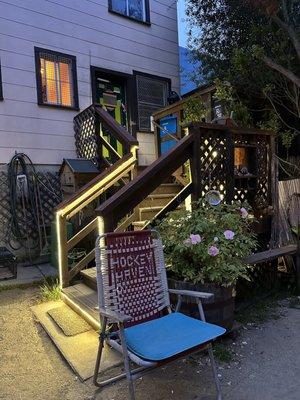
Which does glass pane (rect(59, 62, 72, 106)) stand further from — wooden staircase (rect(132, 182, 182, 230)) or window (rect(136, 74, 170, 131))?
wooden staircase (rect(132, 182, 182, 230))

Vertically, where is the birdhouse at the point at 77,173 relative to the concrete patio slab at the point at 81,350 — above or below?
above

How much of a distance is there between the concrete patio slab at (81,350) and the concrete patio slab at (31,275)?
1.18m

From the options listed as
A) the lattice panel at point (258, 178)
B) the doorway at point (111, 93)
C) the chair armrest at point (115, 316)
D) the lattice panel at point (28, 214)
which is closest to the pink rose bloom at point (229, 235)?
the chair armrest at point (115, 316)

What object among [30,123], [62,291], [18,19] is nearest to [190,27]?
[18,19]

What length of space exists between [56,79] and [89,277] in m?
4.32

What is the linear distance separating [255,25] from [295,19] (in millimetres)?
707

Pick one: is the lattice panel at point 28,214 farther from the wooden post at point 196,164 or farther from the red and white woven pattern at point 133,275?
the red and white woven pattern at point 133,275

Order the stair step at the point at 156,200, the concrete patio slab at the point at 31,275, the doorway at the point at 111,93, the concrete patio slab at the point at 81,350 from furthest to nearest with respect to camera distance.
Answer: the doorway at the point at 111,93
the stair step at the point at 156,200
the concrete patio slab at the point at 31,275
the concrete patio slab at the point at 81,350

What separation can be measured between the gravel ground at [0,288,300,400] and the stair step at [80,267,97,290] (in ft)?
2.36

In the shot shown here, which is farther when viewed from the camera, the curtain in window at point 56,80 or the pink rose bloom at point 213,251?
the curtain in window at point 56,80

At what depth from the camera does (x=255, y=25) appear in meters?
6.31

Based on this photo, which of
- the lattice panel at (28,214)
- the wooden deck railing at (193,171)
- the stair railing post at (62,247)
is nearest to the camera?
the wooden deck railing at (193,171)

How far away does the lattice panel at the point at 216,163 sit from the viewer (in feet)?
12.8

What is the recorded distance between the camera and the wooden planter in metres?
2.90
